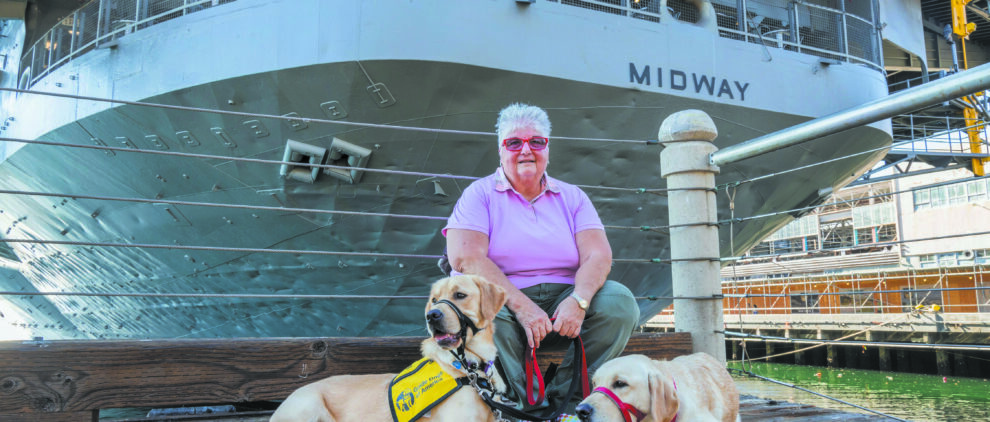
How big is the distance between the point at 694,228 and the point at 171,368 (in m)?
2.21

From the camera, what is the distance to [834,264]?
30938 millimetres

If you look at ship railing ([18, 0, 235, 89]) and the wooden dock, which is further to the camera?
ship railing ([18, 0, 235, 89])

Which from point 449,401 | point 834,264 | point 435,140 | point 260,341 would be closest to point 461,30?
point 435,140

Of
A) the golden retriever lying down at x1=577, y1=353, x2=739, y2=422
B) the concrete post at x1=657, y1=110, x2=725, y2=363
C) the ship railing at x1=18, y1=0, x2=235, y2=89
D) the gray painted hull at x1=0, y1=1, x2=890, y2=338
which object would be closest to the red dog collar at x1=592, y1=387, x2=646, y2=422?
the golden retriever lying down at x1=577, y1=353, x2=739, y2=422

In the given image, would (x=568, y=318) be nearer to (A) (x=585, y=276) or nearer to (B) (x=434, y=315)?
(A) (x=585, y=276)

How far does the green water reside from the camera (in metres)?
12.2

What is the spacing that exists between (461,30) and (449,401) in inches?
153

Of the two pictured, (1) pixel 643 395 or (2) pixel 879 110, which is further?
(2) pixel 879 110

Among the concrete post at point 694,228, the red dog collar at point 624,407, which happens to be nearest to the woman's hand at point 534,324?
the red dog collar at point 624,407

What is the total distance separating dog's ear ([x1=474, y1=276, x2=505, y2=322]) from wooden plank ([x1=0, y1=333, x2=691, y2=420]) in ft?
1.66

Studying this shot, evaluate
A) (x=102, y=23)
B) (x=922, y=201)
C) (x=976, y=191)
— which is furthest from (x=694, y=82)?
(x=922, y=201)

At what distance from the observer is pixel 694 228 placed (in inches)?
121

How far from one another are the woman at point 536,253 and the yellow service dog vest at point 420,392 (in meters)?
0.23

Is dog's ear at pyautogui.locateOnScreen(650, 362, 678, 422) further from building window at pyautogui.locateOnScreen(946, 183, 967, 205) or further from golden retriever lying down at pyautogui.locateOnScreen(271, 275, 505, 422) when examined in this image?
building window at pyautogui.locateOnScreen(946, 183, 967, 205)
